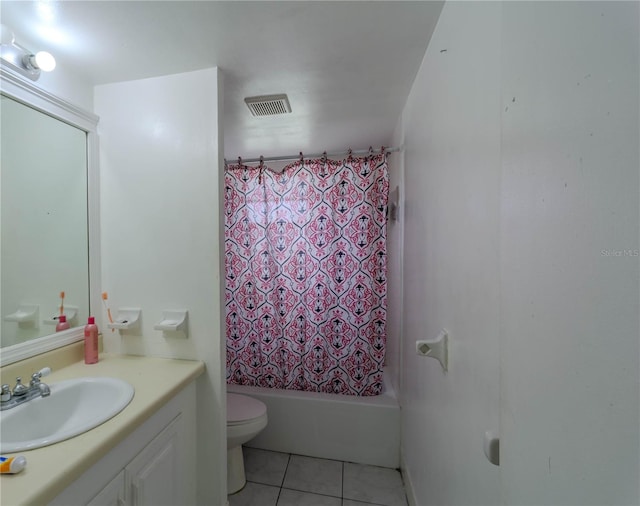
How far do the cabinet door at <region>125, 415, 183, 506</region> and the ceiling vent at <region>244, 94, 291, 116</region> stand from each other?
5.51ft

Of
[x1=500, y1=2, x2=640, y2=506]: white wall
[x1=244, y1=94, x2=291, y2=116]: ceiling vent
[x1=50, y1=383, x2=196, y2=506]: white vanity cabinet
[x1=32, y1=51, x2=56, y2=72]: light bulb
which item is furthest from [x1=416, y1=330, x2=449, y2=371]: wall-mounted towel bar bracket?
[x1=32, y1=51, x2=56, y2=72]: light bulb

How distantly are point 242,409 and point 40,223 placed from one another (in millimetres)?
1412

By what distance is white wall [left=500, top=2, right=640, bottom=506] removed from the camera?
236mm

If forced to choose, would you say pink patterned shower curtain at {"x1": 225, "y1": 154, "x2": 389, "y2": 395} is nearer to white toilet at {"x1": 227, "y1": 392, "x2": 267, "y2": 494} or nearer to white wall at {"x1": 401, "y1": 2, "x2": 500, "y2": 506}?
white toilet at {"x1": 227, "y1": 392, "x2": 267, "y2": 494}

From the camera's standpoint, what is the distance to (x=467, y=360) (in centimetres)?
75

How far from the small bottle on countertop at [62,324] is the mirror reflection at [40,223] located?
2cm

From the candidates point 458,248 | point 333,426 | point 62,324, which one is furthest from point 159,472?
point 458,248

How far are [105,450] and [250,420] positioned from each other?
2.92 feet

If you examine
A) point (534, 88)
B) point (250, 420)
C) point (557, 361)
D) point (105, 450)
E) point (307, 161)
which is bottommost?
point (250, 420)

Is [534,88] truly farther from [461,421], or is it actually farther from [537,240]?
[461,421]

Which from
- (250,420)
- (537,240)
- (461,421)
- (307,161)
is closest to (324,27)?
(307,161)

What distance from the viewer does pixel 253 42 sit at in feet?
3.55

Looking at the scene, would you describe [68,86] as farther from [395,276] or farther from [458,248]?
[395,276]

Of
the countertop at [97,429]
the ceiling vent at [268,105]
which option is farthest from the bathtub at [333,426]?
the ceiling vent at [268,105]
